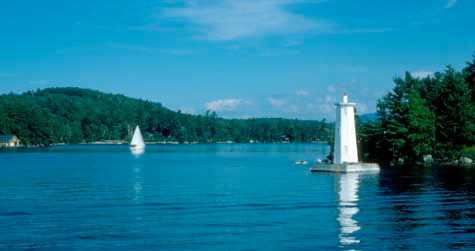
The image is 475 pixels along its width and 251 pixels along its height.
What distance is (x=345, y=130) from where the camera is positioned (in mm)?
64875

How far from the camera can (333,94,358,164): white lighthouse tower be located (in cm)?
6444

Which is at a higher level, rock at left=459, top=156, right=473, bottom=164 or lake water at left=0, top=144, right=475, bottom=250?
rock at left=459, top=156, right=473, bottom=164

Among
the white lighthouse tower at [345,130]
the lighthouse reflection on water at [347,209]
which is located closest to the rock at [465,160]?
the white lighthouse tower at [345,130]

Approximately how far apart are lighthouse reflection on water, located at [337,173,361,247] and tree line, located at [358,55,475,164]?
3130 cm

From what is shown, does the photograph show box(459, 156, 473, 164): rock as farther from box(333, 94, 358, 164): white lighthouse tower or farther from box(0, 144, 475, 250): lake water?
box(0, 144, 475, 250): lake water

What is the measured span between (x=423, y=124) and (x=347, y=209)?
178ft

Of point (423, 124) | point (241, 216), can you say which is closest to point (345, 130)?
point (423, 124)

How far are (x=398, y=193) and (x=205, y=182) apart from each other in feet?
64.6

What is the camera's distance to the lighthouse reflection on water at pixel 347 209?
88.3ft

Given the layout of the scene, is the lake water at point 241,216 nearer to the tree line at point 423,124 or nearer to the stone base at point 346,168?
the stone base at point 346,168

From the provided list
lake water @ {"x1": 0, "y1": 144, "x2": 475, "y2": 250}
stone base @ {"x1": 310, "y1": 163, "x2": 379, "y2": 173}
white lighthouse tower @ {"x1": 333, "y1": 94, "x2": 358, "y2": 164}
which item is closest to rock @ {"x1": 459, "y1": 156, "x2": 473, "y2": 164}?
stone base @ {"x1": 310, "y1": 163, "x2": 379, "y2": 173}

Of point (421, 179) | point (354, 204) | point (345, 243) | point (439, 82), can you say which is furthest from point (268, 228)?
point (439, 82)

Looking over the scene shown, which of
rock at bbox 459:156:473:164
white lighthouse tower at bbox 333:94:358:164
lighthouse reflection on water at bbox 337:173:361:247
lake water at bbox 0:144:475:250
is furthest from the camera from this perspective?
rock at bbox 459:156:473:164

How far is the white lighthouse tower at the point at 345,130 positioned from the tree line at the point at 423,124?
2296cm
